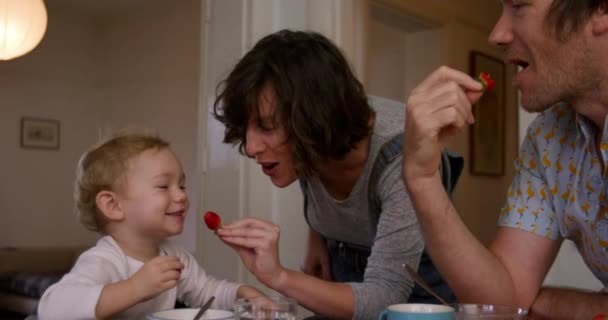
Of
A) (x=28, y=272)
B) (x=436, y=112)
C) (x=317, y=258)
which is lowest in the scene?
(x=28, y=272)

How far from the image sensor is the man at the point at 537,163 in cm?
113

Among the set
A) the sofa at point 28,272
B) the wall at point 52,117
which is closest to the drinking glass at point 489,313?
the sofa at point 28,272

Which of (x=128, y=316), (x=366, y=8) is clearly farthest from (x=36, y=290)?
(x=128, y=316)

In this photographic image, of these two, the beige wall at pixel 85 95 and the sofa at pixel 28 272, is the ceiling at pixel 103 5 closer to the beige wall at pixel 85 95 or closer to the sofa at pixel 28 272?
the beige wall at pixel 85 95

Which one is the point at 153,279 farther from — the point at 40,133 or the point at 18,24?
the point at 40,133

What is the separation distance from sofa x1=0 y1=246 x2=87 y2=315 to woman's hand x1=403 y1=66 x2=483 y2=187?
4.36 m

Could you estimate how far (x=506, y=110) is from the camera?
531 centimetres

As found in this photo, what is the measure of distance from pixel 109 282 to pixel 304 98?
532 millimetres

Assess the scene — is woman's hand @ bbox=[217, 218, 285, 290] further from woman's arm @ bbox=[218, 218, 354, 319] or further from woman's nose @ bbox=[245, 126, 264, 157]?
woman's nose @ bbox=[245, 126, 264, 157]

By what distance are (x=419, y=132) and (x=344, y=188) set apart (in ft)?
1.48

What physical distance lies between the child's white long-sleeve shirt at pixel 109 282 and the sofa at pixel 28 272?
3.81 m

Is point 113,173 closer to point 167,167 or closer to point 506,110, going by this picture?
point 167,167

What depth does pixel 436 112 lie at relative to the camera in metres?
1.09

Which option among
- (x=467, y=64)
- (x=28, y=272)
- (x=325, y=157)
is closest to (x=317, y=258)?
(x=325, y=157)
